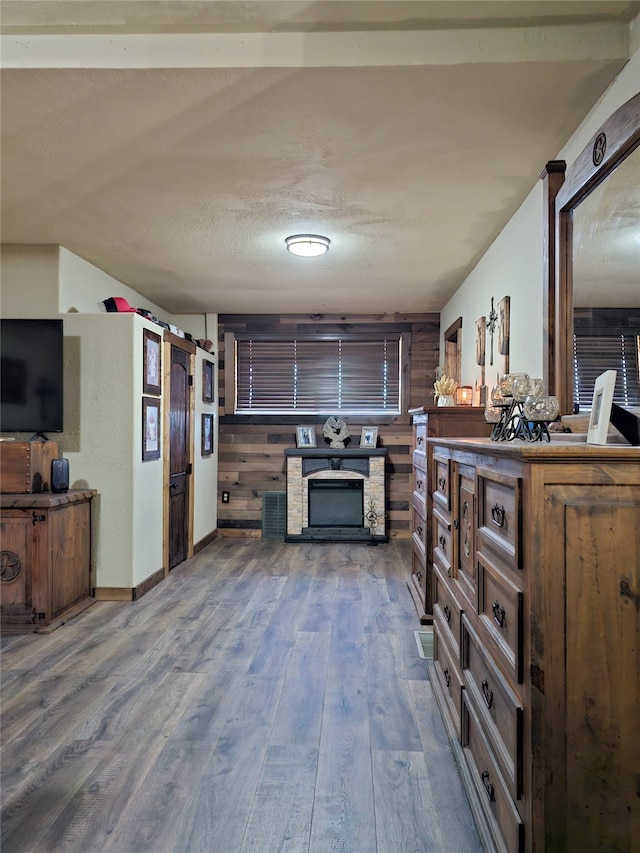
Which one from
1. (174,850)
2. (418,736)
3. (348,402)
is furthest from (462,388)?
(174,850)

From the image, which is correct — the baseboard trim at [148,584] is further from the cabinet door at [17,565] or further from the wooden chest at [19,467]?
the wooden chest at [19,467]

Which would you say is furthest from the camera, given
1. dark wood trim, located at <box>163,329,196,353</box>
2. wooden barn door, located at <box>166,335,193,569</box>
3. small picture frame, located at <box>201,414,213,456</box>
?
small picture frame, located at <box>201,414,213,456</box>

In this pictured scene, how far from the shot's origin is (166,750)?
203 cm

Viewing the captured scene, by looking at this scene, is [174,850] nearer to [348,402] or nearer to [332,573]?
[332,573]

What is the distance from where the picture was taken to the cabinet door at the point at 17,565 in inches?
128

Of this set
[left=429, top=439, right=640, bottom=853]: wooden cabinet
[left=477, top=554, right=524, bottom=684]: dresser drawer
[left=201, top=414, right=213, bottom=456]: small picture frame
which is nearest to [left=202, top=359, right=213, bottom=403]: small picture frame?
[left=201, top=414, right=213, bottom=456]: small picture frame

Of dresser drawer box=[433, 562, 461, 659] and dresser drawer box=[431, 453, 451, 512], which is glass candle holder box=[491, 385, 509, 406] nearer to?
dresser drawer box=[431, 453, 451, 512]

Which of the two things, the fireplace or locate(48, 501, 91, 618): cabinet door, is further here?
the fireplace

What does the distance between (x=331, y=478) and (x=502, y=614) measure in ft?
14.8

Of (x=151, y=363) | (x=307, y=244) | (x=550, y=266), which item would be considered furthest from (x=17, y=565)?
(x=550, y=266)

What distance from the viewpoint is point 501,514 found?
4.81ft

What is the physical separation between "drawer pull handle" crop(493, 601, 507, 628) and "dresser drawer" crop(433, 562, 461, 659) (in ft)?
1.60

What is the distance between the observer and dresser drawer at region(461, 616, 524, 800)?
1296mm

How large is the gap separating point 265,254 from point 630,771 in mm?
3728
